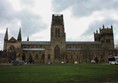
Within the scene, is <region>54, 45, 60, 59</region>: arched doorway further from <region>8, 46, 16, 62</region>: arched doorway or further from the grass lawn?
the grass lawn

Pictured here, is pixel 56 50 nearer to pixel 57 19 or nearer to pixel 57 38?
pixel 57 38

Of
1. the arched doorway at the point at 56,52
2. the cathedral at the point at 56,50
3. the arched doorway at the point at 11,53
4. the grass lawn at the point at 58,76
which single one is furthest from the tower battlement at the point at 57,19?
the grass lawn at the point at 58,76

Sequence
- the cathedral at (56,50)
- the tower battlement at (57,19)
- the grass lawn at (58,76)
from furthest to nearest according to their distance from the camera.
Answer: the tower battlement at (57,19), the cathedral at (56,50), the grass lawn at (58,76)

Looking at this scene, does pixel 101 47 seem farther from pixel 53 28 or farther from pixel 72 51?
pixel 53 28

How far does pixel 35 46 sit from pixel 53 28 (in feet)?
63.5

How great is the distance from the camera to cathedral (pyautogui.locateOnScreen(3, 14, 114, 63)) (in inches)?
4166

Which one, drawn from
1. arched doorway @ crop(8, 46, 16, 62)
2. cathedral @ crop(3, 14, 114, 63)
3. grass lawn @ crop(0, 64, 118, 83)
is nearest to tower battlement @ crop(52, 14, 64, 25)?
cathedral @ crop(3, 14, 114, 63)

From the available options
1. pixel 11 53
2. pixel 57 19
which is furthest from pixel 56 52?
pixel 11 53

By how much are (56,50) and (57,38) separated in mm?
8587

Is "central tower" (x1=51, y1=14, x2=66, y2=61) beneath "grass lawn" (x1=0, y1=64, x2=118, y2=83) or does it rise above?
above

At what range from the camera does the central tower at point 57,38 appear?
106 meters

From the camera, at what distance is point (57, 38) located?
110 m

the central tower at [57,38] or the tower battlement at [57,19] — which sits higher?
the tower battlement at [57,19]

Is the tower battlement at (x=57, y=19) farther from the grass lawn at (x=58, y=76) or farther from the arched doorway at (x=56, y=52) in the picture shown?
the grass lawn at (x=58, y=76)
